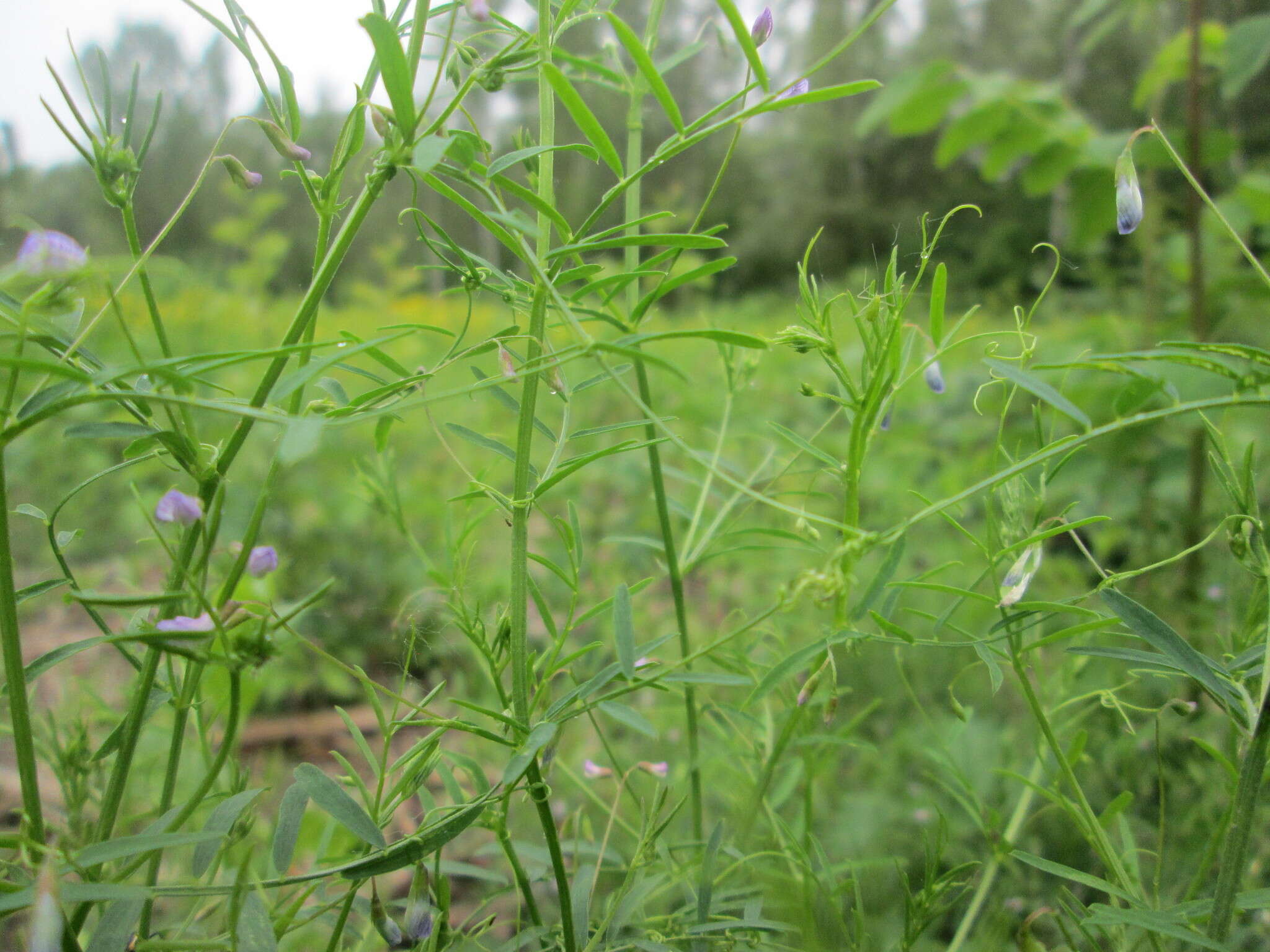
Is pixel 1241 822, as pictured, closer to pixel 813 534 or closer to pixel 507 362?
pixel 813 534

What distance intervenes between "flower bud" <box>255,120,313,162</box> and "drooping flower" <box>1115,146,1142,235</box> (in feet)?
1.36

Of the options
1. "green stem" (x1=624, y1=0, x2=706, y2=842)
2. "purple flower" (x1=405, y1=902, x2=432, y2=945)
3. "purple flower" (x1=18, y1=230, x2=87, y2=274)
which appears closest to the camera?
"purple flower" (x1=18, y1=230, x2=87, y2=274)

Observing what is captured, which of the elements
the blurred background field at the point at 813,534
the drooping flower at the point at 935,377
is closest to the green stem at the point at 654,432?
the blurred background field at the point at 813,534

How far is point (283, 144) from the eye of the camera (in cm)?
36

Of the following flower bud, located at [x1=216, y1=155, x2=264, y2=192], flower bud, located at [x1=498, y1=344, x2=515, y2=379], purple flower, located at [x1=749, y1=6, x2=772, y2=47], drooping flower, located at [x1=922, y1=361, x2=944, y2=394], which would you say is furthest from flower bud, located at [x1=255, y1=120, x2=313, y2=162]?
drooping flower, located at [x1=922, y1=361, x2=944, y2=394]

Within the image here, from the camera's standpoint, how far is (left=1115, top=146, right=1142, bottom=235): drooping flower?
41 cm

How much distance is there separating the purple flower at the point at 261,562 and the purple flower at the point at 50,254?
131 mm

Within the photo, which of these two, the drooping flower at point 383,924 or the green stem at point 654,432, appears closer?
the drooping flower at point 383,924

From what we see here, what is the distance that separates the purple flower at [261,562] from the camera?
0.34m

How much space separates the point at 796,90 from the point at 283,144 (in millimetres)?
254

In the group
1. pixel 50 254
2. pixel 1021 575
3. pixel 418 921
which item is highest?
pixel 50 254

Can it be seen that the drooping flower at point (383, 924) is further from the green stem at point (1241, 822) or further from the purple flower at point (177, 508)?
the green stem at point (1241, 822)

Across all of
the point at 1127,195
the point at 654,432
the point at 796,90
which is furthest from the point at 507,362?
the point at 1127,195

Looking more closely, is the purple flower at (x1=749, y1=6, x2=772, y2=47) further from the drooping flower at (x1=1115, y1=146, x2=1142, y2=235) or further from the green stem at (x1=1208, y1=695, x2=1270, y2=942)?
the green stem at (x1=1208, y1=695, x2=1270, y2=942)
